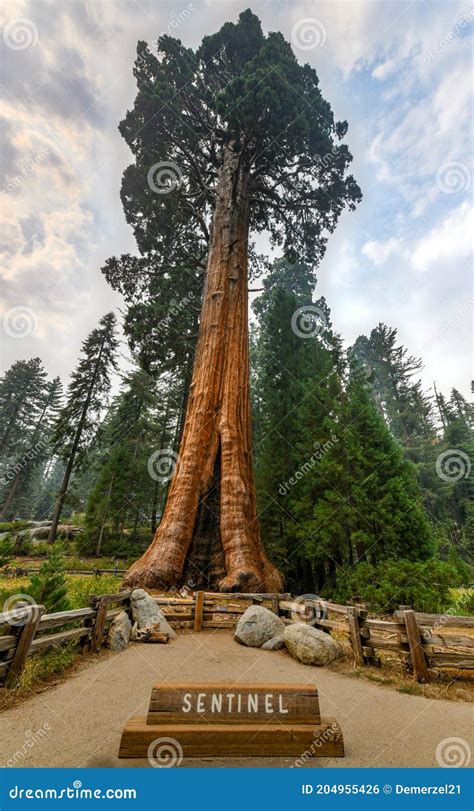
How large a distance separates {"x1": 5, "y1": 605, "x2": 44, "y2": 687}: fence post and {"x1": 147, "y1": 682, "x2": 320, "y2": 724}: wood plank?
2180mm

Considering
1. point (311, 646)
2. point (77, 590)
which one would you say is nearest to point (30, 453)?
point (77, 590)

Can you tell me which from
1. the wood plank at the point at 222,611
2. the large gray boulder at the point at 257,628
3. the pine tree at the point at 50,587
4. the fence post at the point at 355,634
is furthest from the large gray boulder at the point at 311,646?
the pine tree at the point at 50,587

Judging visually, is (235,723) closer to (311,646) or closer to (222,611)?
(311,646)

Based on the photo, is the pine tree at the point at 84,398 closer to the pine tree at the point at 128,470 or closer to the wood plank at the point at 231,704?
the pine tree at the point at 128,470

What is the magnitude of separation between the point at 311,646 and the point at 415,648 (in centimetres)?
148

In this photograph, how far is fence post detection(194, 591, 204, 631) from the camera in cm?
662

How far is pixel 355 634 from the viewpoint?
16.8 feet

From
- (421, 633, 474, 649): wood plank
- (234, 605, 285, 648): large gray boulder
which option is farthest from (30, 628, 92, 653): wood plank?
(421, 633, 474, 649): wood plank

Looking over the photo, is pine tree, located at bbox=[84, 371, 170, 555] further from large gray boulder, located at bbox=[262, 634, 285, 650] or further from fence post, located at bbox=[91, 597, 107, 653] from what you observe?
large gray boulder, located at bbox=[262, 634, 285, 650]

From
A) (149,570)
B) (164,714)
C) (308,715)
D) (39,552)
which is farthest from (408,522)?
(39,552)

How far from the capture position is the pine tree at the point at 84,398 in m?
21.3

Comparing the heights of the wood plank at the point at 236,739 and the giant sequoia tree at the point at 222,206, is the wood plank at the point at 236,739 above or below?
below

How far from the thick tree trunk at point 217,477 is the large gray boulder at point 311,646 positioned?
82.8 inches

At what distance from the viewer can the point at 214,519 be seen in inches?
352
